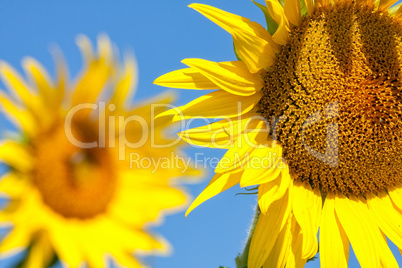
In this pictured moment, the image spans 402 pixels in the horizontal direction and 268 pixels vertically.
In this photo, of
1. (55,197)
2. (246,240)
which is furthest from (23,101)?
(246,240)

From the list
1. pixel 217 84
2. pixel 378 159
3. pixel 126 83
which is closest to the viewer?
pixel 217 84

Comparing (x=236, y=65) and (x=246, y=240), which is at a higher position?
(x=236, y=65)

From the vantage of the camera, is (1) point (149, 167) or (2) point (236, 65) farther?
(1) point (149, 167)

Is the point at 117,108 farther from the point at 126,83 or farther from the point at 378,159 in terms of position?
the point at 378,159

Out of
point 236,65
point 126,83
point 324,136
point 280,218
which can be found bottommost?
point 280,218

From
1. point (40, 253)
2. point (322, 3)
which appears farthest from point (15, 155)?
point (322, 3)

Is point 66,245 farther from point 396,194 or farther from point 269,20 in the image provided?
point 396,194

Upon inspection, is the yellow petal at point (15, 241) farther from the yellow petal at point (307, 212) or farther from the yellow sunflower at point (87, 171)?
the yellow petal at point (307, 212)
